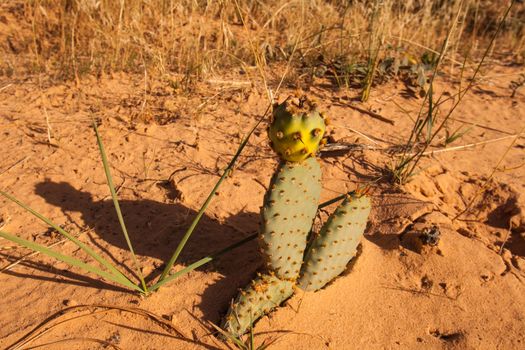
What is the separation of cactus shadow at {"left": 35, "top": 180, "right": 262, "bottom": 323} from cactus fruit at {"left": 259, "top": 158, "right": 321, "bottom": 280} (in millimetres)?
296

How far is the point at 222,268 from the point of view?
2.06 metres

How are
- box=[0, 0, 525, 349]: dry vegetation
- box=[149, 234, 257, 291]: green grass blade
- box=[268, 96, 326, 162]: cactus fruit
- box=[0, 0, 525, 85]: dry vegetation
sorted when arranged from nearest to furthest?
box=[268, 96, 326, 162]: cactus fruit → box=[149, 234, 257, 291]: green grass blade → box=[0, 0, 525, 349]: dry vegetation → box=[0, 0, 525, 85]: dry vegetation

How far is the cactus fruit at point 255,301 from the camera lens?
173 cm

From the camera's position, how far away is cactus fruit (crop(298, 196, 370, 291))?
1.78m

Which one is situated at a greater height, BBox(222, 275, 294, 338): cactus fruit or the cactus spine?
the cactus spine

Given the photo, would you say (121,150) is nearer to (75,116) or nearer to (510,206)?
(75,116)

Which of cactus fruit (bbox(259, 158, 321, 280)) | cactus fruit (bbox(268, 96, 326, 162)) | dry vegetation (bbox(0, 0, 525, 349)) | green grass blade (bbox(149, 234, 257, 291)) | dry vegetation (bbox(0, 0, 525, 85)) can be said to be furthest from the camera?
dry vegetation (bbox(0, 0, 525, 85))

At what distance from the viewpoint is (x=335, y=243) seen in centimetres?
180

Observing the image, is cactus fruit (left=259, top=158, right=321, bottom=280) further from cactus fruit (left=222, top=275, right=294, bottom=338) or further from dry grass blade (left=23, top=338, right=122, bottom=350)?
dry grass blade (left=23, top=338, right=122, bottom=350)

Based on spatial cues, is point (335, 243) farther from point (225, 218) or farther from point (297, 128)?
point (225, 218)

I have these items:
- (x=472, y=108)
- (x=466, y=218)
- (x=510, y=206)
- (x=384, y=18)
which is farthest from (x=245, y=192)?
(x=472, y=108)

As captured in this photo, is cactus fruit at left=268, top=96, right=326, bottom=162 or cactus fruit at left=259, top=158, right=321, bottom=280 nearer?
cactus fruit at left=268, top=96, right=326, bottom=162

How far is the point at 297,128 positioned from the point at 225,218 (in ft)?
3.40

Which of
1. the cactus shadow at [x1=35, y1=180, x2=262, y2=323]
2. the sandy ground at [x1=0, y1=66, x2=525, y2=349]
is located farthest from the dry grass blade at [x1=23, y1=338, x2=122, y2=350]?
the cactus shadow at [x1=35, y1=180, x2=262, y2=323]
